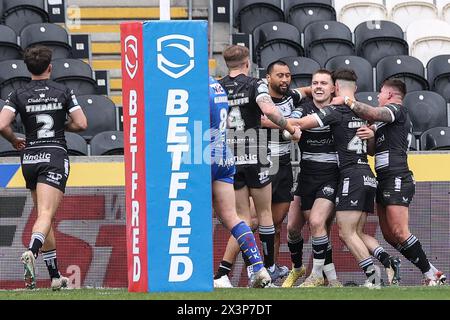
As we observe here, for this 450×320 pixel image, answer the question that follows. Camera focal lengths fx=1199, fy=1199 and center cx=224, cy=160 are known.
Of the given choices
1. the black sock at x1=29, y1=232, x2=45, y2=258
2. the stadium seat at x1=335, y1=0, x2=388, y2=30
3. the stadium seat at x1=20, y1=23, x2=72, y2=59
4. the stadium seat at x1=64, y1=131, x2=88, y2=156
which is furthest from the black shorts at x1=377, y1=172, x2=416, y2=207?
the stadium seat at x1=335, y1=0, x2=388, y2=30

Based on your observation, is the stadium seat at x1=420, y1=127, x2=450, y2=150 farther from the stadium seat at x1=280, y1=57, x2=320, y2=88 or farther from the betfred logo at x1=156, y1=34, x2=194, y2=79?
the betfred logo at x1=156, y1=34, x2=194, y2=79

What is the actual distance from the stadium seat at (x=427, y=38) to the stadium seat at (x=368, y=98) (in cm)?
294

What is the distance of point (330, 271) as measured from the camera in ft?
40.7

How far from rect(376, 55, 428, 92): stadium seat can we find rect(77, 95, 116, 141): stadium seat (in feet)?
12.5

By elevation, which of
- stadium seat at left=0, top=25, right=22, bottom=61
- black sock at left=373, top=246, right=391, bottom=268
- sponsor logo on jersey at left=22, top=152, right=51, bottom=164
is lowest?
black sock at left=373, top=246, right=391, bottom=268

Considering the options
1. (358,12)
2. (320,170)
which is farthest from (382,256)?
(358,12)

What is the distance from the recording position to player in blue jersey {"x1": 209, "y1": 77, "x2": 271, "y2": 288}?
1030 centimetres

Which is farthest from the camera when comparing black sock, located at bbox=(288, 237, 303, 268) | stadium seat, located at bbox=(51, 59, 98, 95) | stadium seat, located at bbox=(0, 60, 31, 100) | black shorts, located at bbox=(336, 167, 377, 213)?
stadium seat, located at bbox=(51, 59, 98, 95)

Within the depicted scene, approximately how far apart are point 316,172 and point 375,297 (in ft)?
9.59

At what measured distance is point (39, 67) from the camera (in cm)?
1112

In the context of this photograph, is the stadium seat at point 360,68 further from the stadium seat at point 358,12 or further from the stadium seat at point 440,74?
the stadium seat at point 358,12

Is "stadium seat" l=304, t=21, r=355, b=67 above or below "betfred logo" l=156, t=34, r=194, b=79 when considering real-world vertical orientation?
above

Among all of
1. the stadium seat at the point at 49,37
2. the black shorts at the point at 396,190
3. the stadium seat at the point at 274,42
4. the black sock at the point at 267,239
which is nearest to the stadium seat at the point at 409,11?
the stadium seat at the point at 274,42
